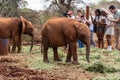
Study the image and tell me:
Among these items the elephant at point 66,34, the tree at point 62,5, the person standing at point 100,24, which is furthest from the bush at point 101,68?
the tree at point 62,5

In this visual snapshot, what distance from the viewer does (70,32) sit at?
11828 mm

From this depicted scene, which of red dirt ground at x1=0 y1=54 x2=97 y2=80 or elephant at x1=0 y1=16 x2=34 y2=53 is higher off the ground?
elephant at x1=0 y1=16 x2=34 y2=53

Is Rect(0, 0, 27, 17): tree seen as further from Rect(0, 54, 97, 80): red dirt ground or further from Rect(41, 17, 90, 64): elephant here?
Rect(0, 54, 97, 80): red dirt ground

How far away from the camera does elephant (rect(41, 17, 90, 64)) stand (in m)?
11.8

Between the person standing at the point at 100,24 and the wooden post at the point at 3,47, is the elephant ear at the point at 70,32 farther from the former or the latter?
the person standing at the point at 100,24

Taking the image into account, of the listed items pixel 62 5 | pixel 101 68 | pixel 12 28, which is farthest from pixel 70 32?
pixel 62 5

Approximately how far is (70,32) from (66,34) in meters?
0.16

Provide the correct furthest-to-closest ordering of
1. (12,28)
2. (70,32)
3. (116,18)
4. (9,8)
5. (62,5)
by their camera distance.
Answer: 1. (62,5)
2. (9,8)
3. (116,18)
4. (12,28)
5. (70,32)

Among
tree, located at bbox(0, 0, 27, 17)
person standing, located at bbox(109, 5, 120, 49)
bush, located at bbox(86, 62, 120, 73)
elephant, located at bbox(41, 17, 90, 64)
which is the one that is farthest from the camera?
tree, located at bbox(0, 0, 27, 17)

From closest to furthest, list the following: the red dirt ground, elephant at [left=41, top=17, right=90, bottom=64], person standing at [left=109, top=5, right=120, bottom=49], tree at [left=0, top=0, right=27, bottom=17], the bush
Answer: the red dirt ground
the bush
elephant at [left=41, top=17, right=90, bottom=64]
person standing at [left=109, top=5, right=120, bottom=49]
tree at [left=0, top=0, right=27, bottom=17]

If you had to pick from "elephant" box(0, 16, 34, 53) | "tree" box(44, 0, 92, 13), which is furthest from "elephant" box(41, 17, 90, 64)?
"tree" box(44, 0, 92, 13)

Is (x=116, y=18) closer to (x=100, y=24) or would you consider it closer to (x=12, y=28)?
(x=100, y=24)

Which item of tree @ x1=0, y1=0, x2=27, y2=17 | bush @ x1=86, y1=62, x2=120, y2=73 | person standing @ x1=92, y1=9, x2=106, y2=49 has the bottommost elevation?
bush @ x1=86, y1=62, x2=120, y2=73

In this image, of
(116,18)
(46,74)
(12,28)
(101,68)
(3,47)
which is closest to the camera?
(46,74)
